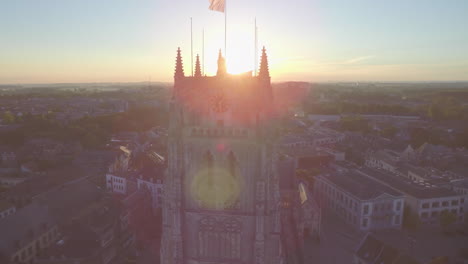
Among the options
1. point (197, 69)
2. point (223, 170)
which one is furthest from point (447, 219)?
point (197, 69)

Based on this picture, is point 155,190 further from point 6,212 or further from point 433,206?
point 433,206

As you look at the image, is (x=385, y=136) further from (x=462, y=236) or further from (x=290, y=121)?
(x=462, y=236)

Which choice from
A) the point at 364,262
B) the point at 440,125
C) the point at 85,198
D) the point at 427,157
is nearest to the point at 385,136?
the point at 427,157

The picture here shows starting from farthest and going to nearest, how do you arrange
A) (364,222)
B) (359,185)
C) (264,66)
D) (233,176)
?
(359,185)
(364,222)
(233,176)
(264,66)

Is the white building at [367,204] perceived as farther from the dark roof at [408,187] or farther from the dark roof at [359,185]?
the dark roof at [408,187]

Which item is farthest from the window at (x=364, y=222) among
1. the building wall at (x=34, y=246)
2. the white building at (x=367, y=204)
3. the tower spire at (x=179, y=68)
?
the building wall at (x=34, y=246)

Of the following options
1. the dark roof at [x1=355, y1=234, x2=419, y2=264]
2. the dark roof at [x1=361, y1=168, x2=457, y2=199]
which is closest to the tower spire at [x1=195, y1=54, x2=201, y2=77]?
the dark roof at [x1=355, y1=234, x2=419, y2=264]
